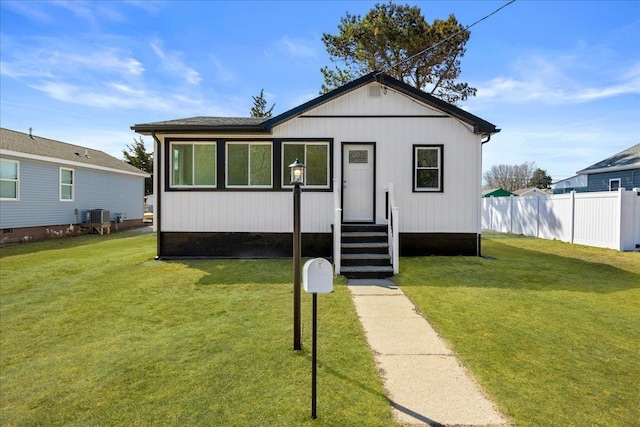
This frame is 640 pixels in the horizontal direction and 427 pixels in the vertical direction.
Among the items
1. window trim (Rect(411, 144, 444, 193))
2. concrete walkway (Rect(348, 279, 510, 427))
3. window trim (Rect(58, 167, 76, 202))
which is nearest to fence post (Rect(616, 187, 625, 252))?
window trim (Rect(411, 144, 444, 193))

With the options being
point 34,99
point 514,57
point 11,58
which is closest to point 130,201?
point 34,99

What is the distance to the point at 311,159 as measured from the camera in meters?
8.68

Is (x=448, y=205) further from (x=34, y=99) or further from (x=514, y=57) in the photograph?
(x=34, y=99)

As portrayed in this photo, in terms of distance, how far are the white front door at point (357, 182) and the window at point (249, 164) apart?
77.3 inches

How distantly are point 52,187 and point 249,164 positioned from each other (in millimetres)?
10455

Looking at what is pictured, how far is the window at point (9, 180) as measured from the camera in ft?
38.8

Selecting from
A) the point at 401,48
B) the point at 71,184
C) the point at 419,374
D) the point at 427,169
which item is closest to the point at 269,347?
the point at 419,374

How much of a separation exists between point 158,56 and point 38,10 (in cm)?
447

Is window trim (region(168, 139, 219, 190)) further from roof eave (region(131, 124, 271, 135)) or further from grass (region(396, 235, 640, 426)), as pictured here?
grass (region(396, 235, 640, 426))

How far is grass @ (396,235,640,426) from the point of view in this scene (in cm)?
255

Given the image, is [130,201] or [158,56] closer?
[158,56]

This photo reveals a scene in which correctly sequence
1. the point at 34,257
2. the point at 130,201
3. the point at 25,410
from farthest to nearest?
the point at 130,201
the point at 34,257
the point at 25,410

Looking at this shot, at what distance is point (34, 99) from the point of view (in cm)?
1734

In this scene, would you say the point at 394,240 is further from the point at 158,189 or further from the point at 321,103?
the point at 158,189
